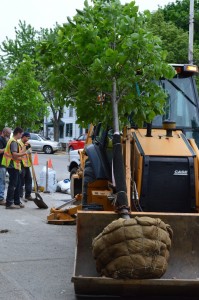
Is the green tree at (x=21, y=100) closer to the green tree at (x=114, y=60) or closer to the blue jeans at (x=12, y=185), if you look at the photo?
the blue jeans at (x=12, y=185)

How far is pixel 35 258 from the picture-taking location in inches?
308

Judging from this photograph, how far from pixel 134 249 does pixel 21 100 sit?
17.5 metres

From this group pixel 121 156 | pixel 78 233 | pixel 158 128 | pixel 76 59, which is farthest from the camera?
pixel 158 128

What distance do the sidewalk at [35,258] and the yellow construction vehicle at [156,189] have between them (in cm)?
70

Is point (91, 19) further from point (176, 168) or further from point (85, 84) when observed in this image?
point (176, 168)

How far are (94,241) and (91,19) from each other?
2766 millimetres

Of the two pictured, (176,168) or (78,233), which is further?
(176,168)

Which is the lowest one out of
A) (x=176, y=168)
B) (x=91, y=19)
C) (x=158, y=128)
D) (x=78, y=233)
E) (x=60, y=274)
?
(x=60, y=274)

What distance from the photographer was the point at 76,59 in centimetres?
694

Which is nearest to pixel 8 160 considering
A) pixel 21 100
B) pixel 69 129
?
pixel 21 100

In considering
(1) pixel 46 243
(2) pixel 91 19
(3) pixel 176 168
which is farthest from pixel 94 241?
(1) pixel 46 243

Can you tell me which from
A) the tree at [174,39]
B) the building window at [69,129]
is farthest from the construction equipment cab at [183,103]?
the building window at [69,129]

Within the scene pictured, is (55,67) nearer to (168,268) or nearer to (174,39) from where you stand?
(168,268)

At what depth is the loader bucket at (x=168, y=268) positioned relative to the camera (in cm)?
537
